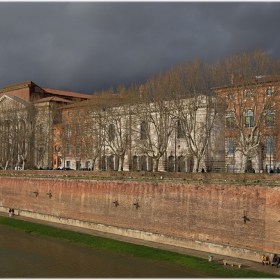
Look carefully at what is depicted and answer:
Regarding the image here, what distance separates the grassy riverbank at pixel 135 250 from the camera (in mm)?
19328

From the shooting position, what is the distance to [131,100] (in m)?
35.1

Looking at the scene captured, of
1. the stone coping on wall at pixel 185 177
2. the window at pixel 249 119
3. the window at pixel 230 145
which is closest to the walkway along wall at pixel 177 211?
the stone coping on wall at pixel 185 177

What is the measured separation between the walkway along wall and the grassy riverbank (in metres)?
1.65

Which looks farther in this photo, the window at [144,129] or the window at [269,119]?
the window at [144,129]

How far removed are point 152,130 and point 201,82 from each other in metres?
12.6

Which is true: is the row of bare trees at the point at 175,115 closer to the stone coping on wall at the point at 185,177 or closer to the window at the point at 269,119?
the window at the point at 269,119

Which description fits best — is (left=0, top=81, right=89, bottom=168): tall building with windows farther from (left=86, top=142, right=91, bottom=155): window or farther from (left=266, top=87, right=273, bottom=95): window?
(left=266, top=87, right=273, bottom=95): window

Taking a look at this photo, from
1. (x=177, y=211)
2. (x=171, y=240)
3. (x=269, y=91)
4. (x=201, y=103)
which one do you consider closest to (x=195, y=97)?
(x=201, y=103)

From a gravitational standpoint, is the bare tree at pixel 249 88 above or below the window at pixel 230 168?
above

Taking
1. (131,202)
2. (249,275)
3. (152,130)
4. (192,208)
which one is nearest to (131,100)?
(152,130)

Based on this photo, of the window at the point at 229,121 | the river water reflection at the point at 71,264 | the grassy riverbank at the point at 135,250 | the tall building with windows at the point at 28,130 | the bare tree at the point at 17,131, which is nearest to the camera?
the grassy riverbank at the point at 135,250

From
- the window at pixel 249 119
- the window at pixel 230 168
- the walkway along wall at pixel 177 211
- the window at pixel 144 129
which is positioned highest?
the window at pixel 249 119

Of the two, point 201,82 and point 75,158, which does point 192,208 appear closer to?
point 201,82

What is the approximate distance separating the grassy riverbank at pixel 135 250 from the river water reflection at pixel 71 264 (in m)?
0.39
